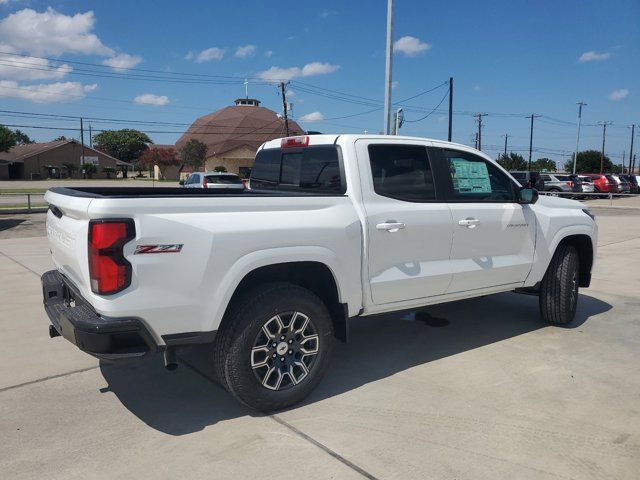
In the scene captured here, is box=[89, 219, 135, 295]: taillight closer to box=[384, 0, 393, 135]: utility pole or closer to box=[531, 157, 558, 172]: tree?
box=[384, 0, 393, 135]: utility pole

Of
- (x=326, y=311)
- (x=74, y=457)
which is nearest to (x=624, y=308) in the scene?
(x=326, y=311)

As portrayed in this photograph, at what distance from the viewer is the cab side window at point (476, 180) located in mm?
4648

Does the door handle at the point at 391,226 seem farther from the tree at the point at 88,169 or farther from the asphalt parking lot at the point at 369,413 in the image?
the tree at the point at 88,169

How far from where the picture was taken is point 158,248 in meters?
2.97

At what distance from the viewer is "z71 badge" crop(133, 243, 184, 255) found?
9.62 feet

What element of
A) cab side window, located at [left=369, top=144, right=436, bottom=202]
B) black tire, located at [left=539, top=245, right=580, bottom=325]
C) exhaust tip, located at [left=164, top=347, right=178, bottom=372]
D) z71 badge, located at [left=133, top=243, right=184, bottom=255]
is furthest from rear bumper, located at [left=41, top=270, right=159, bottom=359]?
black tire, located at [left=539, top=245, right=580, bottom=325]

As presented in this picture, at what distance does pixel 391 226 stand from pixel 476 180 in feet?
4.31

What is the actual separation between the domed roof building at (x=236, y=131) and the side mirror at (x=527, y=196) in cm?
9250

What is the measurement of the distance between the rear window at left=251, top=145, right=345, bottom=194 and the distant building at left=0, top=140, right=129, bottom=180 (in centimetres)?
8383

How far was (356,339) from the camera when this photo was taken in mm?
5223

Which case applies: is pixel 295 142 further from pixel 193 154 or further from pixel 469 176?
pixel 193 154

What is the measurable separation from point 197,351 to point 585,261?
14.0 ft

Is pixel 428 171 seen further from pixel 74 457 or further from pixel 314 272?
pixel 74 457

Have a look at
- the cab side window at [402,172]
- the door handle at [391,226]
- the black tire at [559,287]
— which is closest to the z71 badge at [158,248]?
the door handle at [391,226]
